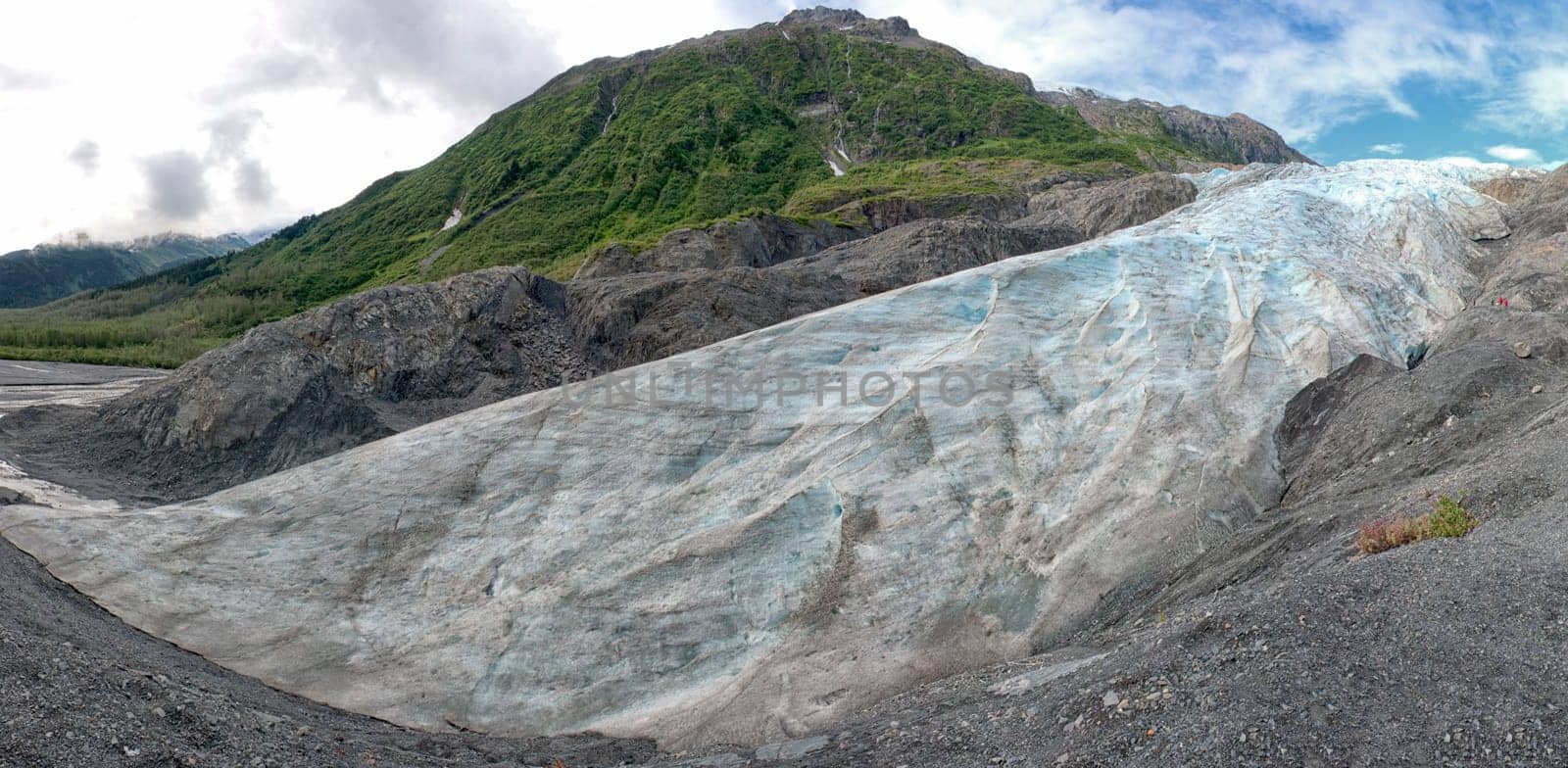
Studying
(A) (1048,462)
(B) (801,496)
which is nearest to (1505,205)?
(A) (1048,462)

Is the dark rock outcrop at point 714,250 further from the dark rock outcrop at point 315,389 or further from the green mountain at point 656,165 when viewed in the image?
the dark rock outcrop at point 315,389

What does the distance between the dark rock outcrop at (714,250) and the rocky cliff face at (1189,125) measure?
95200mm

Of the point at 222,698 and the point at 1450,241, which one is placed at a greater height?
the point at 1450,241

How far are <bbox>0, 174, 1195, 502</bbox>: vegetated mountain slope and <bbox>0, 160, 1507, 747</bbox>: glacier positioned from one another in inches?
234

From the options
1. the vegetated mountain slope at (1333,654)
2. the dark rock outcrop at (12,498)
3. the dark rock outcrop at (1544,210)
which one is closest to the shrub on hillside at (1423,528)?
the vegetated mountain slope at (1333,654)

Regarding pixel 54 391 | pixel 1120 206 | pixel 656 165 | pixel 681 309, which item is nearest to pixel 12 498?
pixel 681 309

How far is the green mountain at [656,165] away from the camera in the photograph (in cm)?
9256

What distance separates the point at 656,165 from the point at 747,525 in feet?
318

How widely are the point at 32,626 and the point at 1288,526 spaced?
629 inches

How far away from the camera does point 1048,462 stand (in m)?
15.7

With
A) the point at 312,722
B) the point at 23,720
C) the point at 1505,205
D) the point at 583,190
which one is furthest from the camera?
the point at 583,190

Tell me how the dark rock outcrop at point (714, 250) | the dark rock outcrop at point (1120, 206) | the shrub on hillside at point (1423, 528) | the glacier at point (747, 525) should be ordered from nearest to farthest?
the shrub on hillside at point (1423, 528) → the glacier at point (747, 525) → the dark rock outcrop at point (1120, 206) → the dark rock outcrop at point (714, 250)

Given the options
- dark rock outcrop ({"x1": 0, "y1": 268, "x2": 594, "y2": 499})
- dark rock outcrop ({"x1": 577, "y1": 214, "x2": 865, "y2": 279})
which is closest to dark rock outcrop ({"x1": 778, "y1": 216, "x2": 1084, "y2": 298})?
dark rock outcrop ({"x1": 0, "y1": 268, "x2": 594, "y2": 499})

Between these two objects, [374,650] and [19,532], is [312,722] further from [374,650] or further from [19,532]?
[19,532]
